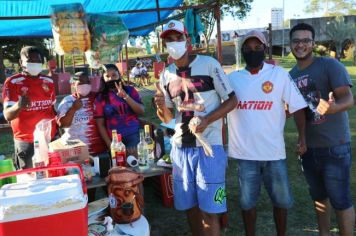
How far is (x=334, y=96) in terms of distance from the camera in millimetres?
2838

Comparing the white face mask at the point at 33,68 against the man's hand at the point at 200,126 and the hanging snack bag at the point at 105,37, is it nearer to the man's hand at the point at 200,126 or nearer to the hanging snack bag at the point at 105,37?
the hanging snack bag at the point at 105,37

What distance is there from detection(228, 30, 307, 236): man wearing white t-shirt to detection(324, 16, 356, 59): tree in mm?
41155

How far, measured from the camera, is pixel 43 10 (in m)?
5.72

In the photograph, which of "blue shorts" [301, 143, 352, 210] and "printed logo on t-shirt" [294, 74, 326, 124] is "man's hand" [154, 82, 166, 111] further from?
"blue shorts" [301, 143, 352, 210]

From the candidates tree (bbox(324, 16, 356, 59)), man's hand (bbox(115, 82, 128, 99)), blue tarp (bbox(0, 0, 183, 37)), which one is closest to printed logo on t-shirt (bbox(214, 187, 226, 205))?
man's hand (bbox(115, 82, 128, 99))

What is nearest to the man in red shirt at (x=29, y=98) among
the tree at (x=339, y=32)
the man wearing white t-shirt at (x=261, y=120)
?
the man wearing white t-shirt at (x=261, y=120)

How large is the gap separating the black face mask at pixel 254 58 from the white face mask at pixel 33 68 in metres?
2.05

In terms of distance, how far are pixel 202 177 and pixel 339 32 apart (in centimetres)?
4280

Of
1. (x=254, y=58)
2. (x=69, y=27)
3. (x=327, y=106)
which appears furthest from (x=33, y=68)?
(x=327, y=106)

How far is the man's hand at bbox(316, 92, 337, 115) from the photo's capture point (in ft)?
8.65

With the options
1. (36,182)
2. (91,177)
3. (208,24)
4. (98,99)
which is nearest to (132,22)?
(98,99)

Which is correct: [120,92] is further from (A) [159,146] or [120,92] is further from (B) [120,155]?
(B) [120,155]

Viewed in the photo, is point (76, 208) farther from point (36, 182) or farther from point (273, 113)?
point (273, 113)

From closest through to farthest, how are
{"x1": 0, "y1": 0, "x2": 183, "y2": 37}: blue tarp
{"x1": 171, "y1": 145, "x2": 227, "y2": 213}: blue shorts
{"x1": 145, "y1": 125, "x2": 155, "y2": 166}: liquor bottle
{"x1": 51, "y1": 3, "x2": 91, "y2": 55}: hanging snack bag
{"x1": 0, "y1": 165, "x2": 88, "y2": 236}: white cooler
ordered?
{"x1": 0, "y1": 165, "x2": 88, "y2": 236}: white cooler
{"x1": 171, "y1": 145, "x2": 227, "y2": 213}: blue shorts
{"x1": 145, "y1": 125, "x2": 155, "y2": 166}: liquor bottle
{"x1": 51, "y1": 3, "x2": 91, "y2": 55}: hanging snack bag
{"x1": 0, "y1": 0, "x2": 183, "y2": 37}: blue tarp
